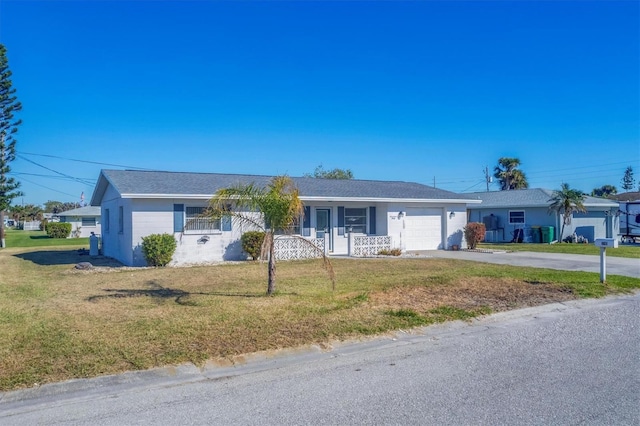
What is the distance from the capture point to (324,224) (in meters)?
20.0

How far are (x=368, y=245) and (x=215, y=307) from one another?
12222 mm

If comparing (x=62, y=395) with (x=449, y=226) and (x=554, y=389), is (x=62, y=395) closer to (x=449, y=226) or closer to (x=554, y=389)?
(x=554, y=389)

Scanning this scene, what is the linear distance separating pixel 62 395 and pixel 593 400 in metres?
5.23

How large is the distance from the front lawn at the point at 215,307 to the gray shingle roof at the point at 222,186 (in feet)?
10.9

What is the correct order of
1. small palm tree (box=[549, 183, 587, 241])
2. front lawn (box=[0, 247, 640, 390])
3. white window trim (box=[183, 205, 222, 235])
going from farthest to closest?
small palm tree (box=[549, 183, 587, 241]) → white window trim (box=[183, 205, 222, 235]) → front lawn (box=[0, 247, 640, 390])

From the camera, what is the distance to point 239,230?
58.4 ft

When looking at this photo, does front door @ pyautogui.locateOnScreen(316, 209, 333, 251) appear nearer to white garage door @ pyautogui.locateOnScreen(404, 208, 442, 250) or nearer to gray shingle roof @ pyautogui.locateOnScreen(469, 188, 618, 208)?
white garage door @ pyautogui.locateOnScreen(404, 208, 442, 250)

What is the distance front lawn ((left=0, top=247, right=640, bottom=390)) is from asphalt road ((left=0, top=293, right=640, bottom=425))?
1.71 ft

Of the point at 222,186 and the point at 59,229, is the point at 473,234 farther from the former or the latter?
the point at 59,229

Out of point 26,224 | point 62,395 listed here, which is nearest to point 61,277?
point 62,395

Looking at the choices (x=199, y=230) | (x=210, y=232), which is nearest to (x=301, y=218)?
(x=210, y=232)

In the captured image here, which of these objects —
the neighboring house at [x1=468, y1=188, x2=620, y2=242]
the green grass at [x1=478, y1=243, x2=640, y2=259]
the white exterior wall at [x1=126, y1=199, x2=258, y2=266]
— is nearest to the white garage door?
the green grass at [x1=478, y1=243, x2=640, y2=259]

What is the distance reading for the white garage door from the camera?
2225cm

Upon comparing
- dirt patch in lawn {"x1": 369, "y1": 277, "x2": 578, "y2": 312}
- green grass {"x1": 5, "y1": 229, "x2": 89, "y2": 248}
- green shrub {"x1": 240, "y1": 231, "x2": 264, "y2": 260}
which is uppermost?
green shrub {"x1": 240, "y1": 231, "x2": 264, "y2": 260}
